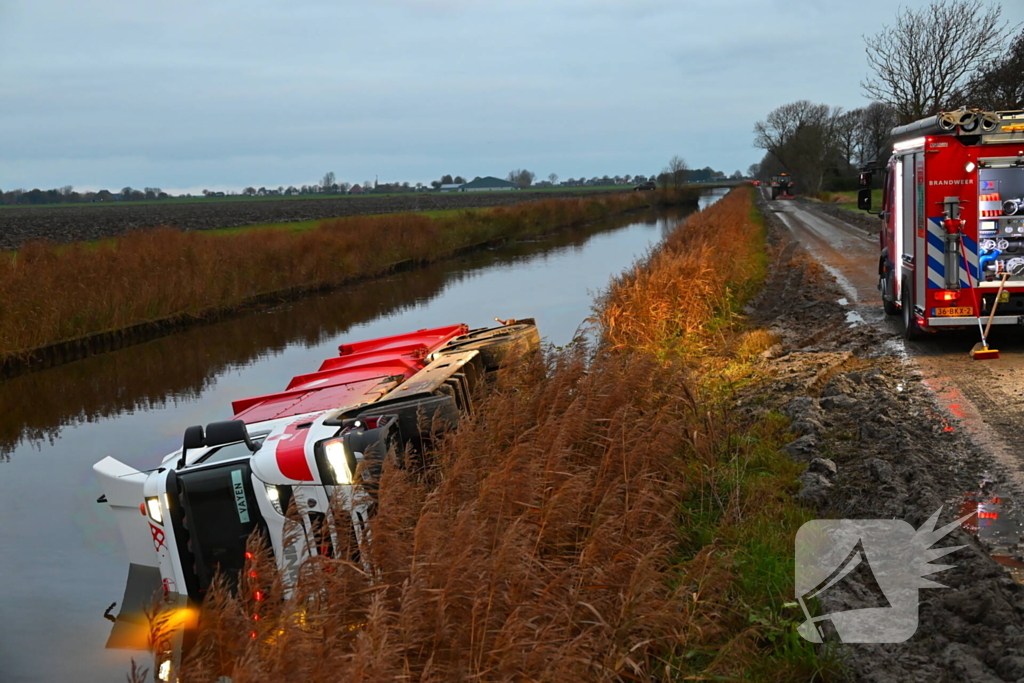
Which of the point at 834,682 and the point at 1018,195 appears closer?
the point at 834,682

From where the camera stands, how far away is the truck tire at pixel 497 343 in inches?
477

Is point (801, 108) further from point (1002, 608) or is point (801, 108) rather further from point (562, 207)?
point (1002, 608)

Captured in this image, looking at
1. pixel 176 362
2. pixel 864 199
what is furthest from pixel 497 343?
pixel 176 362

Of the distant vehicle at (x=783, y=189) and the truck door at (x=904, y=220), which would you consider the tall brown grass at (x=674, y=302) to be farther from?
the distant vehicle at (x=783, y=189)

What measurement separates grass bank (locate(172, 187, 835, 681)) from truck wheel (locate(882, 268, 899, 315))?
740cm

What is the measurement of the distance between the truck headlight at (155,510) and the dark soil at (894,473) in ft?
14.7

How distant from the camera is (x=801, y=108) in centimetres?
12738

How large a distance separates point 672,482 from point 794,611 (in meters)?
1.79

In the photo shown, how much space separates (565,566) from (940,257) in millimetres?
8730

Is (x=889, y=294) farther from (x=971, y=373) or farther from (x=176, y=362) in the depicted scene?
(x=176, y=362)

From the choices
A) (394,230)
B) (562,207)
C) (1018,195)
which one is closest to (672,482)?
(1018,195)

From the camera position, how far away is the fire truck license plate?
1202cm

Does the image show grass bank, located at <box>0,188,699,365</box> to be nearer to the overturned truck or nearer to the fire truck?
the overturned truck

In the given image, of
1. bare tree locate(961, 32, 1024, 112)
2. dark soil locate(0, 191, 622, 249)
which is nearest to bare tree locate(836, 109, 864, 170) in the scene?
dark soil locate(0, 191, 622, 249)
